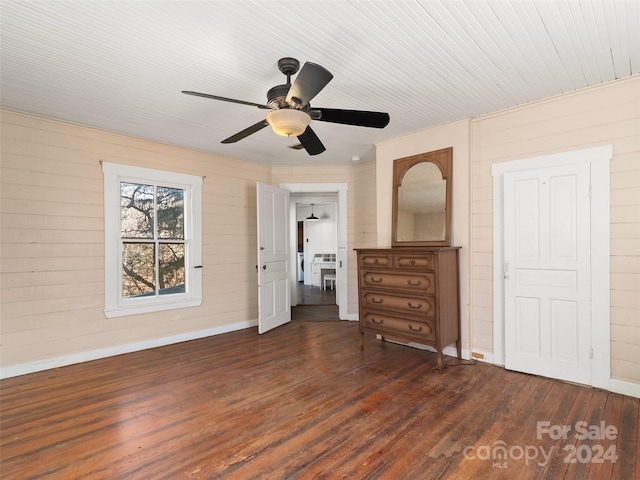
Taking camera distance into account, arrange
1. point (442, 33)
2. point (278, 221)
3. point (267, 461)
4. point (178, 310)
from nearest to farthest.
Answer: point (267, 461)
point (442, 33)
point (178, 310)
point (278, 221)

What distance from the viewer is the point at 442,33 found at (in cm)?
217

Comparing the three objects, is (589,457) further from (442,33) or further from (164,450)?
(442,33)

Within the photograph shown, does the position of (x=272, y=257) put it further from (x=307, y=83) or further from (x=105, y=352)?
(x=307, y=83)

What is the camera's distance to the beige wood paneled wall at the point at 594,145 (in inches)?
104

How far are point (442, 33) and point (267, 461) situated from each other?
285 centimetres

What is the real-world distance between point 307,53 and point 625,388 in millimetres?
3567

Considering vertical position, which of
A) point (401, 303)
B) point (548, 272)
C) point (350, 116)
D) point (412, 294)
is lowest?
point (401, 303)

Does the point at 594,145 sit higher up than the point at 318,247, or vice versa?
the point at 594,145

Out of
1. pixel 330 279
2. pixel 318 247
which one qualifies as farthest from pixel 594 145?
pixel 318 247

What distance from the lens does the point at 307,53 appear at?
92.7 inches

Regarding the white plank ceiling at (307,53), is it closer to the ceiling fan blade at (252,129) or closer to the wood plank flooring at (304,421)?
the ceiling fan blade at (252,129)

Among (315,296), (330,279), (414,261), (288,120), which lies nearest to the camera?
(288,120)

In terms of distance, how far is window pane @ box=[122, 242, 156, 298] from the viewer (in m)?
3.99

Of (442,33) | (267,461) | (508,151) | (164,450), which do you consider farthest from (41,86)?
(508,151)
